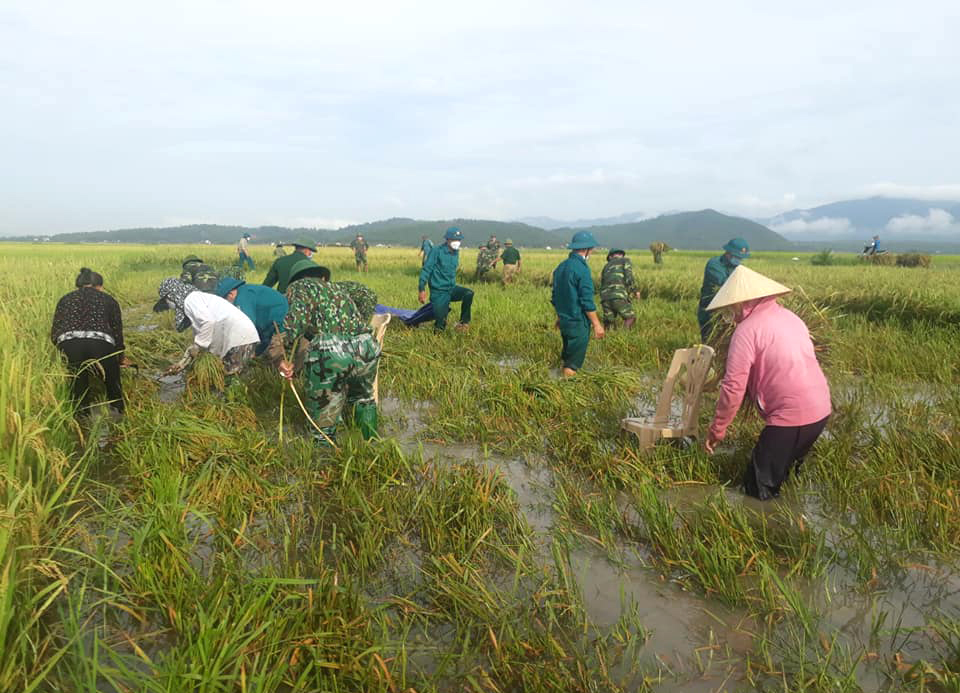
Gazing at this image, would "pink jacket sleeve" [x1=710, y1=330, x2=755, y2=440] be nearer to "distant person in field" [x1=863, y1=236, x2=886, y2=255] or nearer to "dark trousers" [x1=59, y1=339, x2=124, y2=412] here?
"dark trousers" [x1=59, y1=339, x2=124, y2=412]

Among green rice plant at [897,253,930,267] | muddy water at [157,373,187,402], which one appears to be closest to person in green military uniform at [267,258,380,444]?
muddy water at [157,373,187,402]

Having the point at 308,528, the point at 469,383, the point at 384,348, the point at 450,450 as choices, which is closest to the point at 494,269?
the point at 384,348

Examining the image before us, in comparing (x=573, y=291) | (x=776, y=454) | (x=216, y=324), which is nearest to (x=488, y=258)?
(x=573, y=291)

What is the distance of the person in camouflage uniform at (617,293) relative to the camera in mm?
8508

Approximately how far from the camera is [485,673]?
5.91ft

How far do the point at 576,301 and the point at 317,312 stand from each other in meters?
3.05

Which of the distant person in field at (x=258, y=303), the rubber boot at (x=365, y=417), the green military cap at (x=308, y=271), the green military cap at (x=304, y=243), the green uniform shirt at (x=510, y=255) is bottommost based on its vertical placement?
the rubber boot at (x=365, y=417)

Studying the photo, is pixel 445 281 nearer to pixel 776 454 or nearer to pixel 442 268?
pixel 442 268

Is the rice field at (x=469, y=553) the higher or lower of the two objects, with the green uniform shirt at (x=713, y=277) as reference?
lower

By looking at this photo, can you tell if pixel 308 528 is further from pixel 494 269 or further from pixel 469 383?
pixel 494 269

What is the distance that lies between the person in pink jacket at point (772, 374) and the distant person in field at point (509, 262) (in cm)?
1202

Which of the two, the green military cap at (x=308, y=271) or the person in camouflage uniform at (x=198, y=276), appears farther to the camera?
the person in camouflage uniform at (x=198, y=276)

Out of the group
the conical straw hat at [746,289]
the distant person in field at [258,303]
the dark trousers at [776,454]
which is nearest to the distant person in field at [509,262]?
the distant person in field at [258,303]

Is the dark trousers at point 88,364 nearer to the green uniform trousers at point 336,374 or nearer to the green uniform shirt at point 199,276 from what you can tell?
the green uniform trousers at point 336,374
